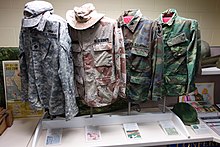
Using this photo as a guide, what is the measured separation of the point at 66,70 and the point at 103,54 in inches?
13.0

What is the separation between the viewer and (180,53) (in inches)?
71.7

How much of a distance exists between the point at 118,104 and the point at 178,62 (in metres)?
0.72

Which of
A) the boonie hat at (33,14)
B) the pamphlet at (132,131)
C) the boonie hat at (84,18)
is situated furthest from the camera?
the pamphlet at (132,131)

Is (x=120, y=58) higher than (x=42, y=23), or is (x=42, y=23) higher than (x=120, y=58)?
(x=42, y=23)

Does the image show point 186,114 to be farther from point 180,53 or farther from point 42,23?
point 42,23

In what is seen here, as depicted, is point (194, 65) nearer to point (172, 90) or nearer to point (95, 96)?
point (172, 90)

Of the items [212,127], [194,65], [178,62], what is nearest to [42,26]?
[178,62]

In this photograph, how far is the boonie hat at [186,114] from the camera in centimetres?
196

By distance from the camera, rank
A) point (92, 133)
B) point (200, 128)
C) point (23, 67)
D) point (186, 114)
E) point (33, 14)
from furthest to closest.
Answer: point (186, 114) < point (200, 128) < point (92, 133) < point (23, 67) < point (33, 14)

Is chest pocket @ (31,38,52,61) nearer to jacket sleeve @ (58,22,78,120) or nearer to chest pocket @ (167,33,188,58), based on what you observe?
jacket sleeve @ (58,22,78,120)

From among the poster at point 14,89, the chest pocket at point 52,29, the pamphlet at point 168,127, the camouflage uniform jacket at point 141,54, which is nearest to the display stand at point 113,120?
the pamphlet at point 168,127

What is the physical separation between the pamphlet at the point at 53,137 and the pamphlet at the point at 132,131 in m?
0.57

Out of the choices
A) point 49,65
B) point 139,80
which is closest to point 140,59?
point 139,80

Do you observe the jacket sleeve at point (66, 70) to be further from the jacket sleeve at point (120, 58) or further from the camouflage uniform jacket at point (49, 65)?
the jacket sleeve at point (120, 58)
